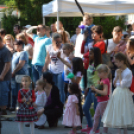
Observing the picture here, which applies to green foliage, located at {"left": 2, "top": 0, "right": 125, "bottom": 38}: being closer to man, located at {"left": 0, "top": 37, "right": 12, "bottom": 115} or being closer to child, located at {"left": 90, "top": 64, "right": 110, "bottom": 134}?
man, located at {"left": 0, "top": 37, "right": 12, "bottom": 115}

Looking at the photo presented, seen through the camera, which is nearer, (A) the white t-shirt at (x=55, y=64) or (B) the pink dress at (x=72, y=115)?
(B) the pink dress at (x=72, y=115)

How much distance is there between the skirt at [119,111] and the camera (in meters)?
5.45

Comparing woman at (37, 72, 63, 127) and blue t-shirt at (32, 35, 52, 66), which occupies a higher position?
blue t-shirt at (32, 35, 52, 66)

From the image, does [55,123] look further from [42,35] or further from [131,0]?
[131,0]

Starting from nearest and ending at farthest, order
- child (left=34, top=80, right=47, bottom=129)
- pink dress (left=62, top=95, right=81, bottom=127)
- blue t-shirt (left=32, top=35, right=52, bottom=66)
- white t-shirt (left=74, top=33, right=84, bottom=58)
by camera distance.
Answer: pink dress (left=62, top=95, right=81, bottom=127) < child (left=34, top=80, right=47, bottom=129) < blue t-shirt (left=32, top=35, right=52, bottom=66) < white t-shirt (left=74, top=33, right=84, bottom=58)

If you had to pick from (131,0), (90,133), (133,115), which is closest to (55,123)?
(90,133)

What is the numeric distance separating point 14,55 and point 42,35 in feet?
3.14

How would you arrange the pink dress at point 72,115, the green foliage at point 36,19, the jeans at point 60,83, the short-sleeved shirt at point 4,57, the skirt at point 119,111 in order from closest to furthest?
the skirt at point 119,111
the pink dress at point 72,115
the short-sleeved shirt at point 4,57
the jeans at point 60,83
the green foliage at point 36,19

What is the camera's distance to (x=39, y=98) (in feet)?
21.2

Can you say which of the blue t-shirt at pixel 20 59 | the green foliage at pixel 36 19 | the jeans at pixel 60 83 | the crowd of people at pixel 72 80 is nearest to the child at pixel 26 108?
the crowd of people at pixel 72 80

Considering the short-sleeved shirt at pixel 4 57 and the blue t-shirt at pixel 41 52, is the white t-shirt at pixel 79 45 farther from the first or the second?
the short-sleeved shirt at pixel 4 57

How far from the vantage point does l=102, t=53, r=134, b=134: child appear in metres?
5.45

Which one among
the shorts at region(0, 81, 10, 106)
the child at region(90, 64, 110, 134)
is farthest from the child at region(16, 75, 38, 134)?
the shorts at region(0, 81, 10, 106)

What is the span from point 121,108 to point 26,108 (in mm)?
1506
